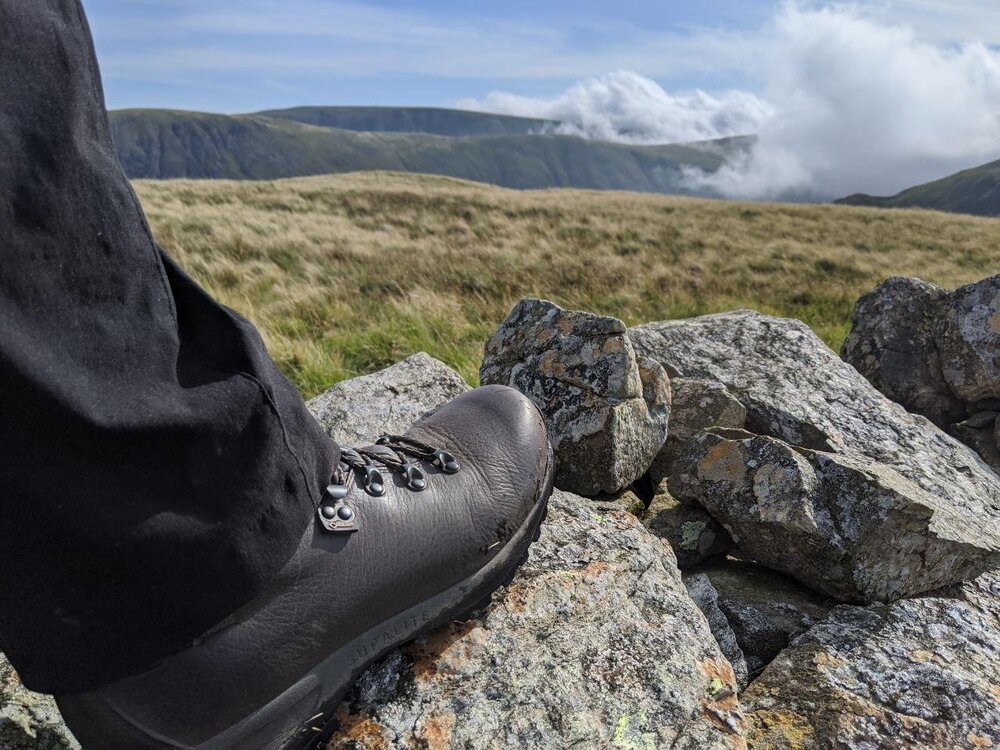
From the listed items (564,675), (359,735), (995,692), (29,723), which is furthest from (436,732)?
(995,692)

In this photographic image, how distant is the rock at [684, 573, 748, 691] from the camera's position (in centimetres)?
233

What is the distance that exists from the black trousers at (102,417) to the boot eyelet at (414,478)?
391 millimetres

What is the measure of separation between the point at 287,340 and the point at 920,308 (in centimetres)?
505

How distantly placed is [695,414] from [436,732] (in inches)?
84.9

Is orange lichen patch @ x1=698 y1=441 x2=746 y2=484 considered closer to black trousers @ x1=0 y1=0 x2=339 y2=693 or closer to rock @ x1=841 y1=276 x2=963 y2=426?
black trousers @ x1=0 y1=0 x2=339 y2=693

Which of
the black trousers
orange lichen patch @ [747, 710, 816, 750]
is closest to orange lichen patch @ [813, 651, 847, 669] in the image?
orange lichen patch @ [747, 710, 816, 750]

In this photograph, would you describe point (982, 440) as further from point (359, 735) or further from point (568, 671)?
point (359, 735)

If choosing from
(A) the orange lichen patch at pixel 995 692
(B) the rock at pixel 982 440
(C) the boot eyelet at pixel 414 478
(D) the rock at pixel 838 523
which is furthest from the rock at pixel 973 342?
(C) the boot eyelet at pixel 414 478

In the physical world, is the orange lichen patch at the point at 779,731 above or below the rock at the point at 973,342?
below

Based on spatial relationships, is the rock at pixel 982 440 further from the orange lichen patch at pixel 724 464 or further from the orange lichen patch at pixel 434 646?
the orange lichen patch at pixel 434 646

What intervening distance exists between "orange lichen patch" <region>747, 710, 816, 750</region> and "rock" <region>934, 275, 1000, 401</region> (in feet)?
9.33

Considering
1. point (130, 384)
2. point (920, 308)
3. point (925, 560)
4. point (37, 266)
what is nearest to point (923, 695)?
point (925, 560)

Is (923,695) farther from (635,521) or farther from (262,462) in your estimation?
(262,462)

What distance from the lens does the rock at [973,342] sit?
393cm
